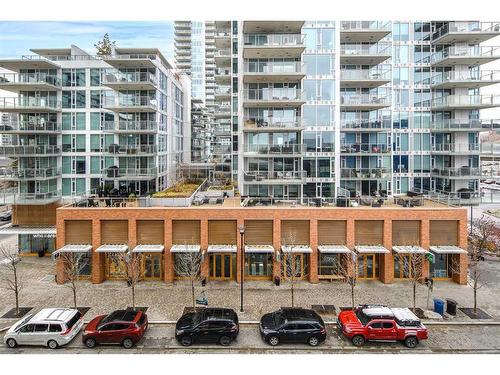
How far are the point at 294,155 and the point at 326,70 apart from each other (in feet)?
25.5

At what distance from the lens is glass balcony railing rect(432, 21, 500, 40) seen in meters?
34.2

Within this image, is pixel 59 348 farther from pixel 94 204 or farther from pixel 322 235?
pixel 322 235

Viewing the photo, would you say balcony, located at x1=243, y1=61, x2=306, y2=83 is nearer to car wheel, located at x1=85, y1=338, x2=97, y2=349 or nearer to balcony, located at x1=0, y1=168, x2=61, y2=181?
balcony, located at x1=0, y1=168, x2=61, y2=181

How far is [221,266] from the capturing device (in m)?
25.8

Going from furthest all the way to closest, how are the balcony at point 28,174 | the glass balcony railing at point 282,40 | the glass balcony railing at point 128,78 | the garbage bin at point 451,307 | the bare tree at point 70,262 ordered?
the glass balcony railing at point 128,78 → the balcony at point 28,174 → the glass balcony railing at point 282,40 → the bare tree at point 70,262 → the garbage bin at point 451,307

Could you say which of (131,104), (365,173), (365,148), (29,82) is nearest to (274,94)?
(365,148)

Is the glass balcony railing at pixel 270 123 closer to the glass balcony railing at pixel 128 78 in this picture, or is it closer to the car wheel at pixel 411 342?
the glass balcony railing at pixel 128 78

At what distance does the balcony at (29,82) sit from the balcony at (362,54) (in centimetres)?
2649

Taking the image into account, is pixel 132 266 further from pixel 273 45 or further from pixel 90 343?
pixel 273 45

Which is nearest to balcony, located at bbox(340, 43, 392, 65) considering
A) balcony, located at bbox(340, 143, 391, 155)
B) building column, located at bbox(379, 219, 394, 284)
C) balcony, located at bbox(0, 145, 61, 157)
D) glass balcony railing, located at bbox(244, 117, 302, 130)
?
balcony, located at bbox(340, 143, 391, 155)

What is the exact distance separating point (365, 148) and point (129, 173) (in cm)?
2181

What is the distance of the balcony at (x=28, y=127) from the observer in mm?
34875

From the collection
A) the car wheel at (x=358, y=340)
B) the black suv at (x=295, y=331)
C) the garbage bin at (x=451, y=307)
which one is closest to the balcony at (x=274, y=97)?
the garbage bin at (x=451, y=307)

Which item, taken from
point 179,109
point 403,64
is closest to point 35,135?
point 179,109
